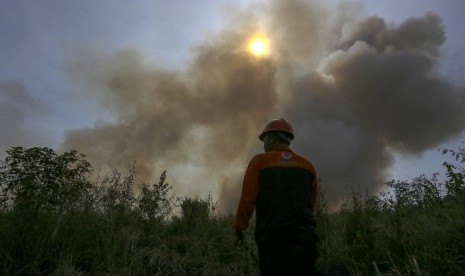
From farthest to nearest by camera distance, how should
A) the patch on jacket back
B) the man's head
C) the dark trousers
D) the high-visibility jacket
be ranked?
the man's head < the patch on jacket back < the high-visibility jacket < the dark trousers

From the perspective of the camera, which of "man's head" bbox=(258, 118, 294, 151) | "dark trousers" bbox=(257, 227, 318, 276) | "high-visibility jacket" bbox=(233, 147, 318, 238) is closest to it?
"dark trousers" bbox=(257, 227, 318, 276)

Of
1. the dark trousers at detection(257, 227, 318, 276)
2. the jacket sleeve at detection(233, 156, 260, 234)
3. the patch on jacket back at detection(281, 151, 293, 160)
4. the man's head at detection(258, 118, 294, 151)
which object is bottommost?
the dark trousers at detection(257, 227, 318, 276)

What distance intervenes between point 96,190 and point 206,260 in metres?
2.73

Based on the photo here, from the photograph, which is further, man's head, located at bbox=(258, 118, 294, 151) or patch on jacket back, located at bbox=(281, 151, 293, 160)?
man's head, located at bbox=(258, 118, 294, 151)

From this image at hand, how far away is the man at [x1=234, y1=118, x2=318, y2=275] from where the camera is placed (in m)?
5.02

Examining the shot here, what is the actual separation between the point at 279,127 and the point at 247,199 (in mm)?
1300

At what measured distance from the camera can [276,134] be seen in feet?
19.2

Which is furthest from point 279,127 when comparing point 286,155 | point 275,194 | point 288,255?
point 288,255

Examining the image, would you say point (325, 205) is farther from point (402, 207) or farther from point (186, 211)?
point (186, 211)

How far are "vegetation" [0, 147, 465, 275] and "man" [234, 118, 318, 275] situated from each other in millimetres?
1106

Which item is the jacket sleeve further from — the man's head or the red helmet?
the red helmet

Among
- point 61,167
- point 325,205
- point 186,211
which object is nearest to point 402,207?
point 325,205

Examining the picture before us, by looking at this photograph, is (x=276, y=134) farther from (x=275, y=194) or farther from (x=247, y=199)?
(x=247, y=199)

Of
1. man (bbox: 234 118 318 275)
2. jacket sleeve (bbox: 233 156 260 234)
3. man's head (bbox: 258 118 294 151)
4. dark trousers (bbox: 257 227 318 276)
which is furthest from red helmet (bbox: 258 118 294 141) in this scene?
dark trousers (bbox: 257 227 318 276)
